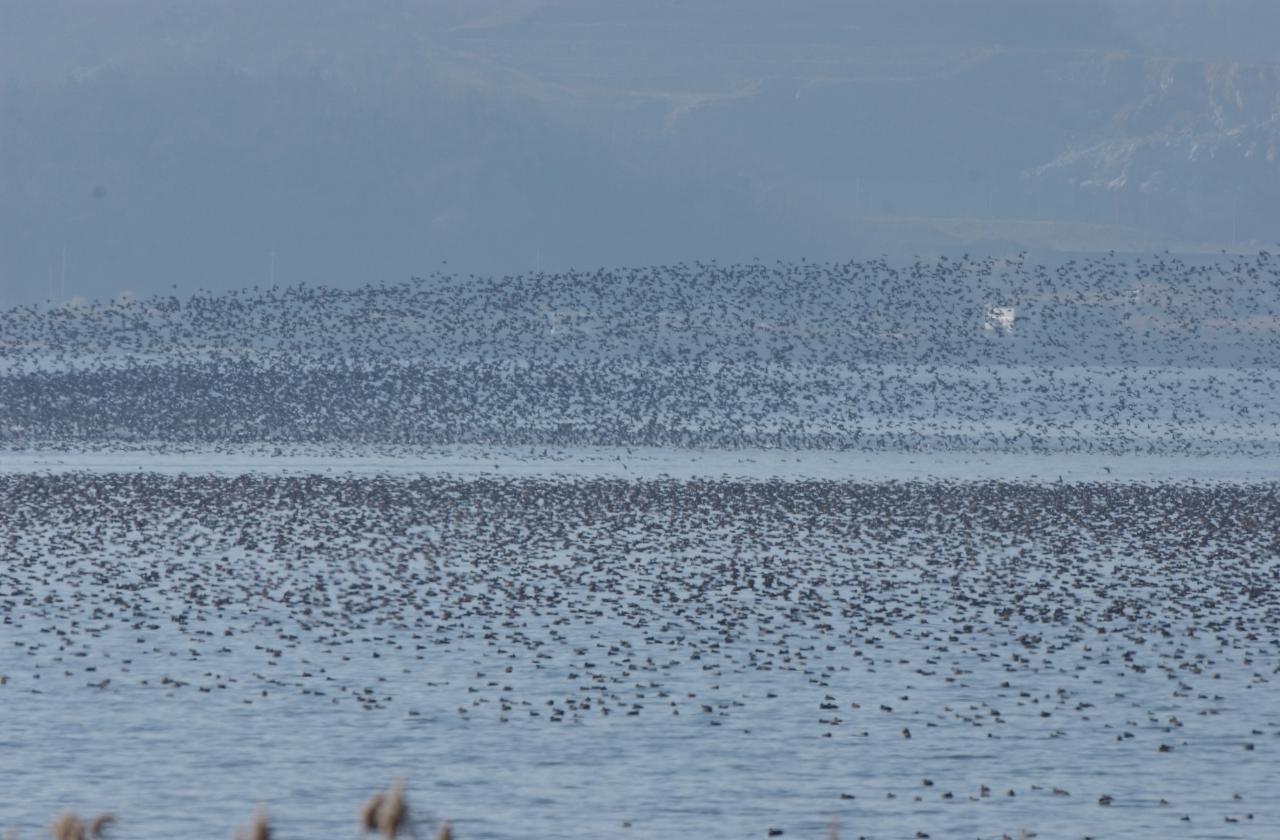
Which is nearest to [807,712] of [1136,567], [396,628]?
[396,628]

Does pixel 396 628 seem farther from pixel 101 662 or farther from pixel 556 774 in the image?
pixel 556 774

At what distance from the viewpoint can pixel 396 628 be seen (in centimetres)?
3556

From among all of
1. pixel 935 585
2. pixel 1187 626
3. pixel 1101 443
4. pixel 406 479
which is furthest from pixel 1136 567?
pixel 1101 443

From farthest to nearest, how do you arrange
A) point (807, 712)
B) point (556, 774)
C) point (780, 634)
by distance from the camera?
point (780, 634), point (807, 712), point (556, 774)

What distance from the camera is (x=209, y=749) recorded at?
2531cm

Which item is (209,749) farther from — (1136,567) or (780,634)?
(1136,567)

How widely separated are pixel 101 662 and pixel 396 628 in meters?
5.51

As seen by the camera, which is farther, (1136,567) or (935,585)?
(1136,567)

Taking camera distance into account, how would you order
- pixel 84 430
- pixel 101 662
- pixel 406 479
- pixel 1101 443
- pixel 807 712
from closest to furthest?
pixel 807 712 → pixel 101 662 → pixel 406 479 → pixel 84 430 → pixel 1101 443

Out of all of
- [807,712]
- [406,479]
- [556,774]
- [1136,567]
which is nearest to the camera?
[556,774]

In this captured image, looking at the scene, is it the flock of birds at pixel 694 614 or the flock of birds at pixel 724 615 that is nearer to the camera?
the flock of birds at pixel 724 615

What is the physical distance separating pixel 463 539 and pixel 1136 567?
15.5 meters

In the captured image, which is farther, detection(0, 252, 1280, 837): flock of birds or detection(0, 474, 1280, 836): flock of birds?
detection(0, 474, 1280, 836): flock of birds

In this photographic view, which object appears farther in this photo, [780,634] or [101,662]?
[780,634]
